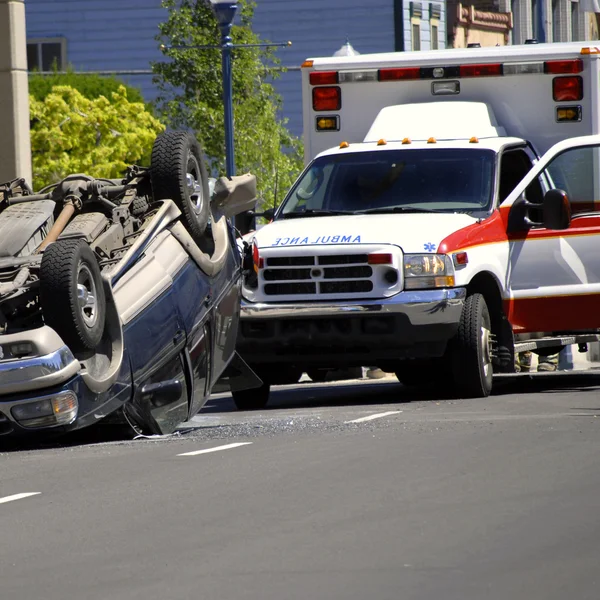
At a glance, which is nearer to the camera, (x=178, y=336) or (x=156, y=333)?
(x=156, y=333)

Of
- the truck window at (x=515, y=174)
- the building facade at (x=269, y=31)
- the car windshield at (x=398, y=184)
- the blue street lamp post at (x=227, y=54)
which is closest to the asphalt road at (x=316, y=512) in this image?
the car windshield at (x=398, y=184)

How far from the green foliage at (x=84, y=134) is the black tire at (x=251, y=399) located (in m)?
26.9

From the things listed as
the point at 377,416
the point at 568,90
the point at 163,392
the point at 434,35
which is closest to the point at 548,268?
the point at 568,90

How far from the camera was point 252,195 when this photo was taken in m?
12.7

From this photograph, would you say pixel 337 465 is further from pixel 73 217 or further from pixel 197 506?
pixel 73 217

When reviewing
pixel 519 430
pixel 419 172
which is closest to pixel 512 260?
pixel 419 172

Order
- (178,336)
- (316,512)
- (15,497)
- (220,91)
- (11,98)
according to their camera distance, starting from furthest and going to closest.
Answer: (220,91) → (11,98) → (178,336) → (15,497) → (316,512)

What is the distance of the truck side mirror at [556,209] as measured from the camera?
44.1 feet

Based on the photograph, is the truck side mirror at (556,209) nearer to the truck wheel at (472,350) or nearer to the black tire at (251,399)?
the truck wheel at (472,350)

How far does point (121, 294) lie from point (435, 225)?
354cm

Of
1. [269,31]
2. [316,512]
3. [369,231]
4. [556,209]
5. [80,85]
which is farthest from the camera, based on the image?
[269,31]

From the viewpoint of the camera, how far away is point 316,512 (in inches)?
290

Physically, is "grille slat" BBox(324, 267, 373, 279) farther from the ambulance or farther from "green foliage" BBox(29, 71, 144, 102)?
"green foliage" BBox(29, 71, 144, 102)

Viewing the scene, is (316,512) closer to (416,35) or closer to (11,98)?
(11,98)
